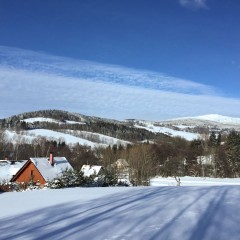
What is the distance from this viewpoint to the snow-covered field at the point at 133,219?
655 centimetres

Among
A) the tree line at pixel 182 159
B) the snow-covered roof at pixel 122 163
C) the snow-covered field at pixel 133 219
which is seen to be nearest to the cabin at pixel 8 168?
the tree line at pixel 182 159

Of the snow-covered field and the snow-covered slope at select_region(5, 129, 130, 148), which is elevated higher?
the snow-covered slope at select_region(5, 129, 130, 148)

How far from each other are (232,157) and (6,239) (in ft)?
212

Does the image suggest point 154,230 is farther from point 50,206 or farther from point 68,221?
point 50,206

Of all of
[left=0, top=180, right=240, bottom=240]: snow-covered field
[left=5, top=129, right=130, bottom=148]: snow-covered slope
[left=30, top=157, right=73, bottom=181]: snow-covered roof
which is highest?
[left=5, top=129, right=130, bottom=148]: snow-covered slope

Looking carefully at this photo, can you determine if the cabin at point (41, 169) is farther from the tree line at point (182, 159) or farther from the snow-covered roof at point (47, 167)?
the tree line at point (182, 159)

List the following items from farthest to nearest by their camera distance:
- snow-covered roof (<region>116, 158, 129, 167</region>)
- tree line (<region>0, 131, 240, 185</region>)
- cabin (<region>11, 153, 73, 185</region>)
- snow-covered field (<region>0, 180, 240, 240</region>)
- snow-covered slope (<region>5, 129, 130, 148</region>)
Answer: snow-covered slope (<region>5, 129, 130, 148</region>) < tree line (<region>0, 131, 240, 185</region>) < snow-covered roof (<region>116, 158, 129, 167</region>) < cabin (<region>11, 153, 73, 185</region>) < snow-covered field (<region>0, 180, 240, 240</region>)

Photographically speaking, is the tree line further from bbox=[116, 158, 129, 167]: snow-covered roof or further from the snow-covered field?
the snow-covered field

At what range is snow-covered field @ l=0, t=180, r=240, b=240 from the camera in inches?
258

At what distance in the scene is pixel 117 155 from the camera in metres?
70.2

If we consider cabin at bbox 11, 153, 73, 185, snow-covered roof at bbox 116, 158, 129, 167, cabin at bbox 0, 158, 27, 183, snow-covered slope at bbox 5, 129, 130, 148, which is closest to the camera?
cabin at bbox 11, 153, 73, 185

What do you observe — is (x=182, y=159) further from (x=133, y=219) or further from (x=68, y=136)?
(x=68, y=136)

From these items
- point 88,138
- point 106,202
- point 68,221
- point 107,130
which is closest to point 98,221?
point 68,221

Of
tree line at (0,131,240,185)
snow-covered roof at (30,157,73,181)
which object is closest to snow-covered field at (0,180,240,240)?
snow-covered roof at (30,157,73,181)
